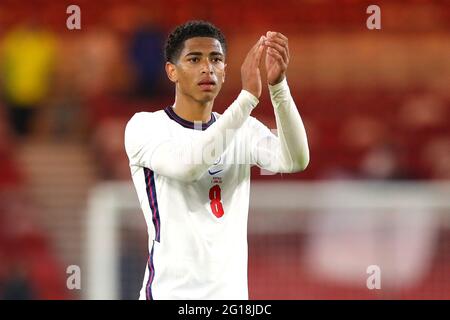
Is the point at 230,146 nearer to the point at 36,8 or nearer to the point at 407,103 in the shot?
the point at 407,103

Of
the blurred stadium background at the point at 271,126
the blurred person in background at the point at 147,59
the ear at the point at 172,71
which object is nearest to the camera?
the ear at the point at 172,71

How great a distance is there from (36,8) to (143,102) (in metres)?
2.14

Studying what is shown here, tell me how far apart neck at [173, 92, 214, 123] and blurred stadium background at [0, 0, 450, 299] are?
128 inches

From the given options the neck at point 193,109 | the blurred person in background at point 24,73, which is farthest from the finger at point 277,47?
the blurred person in background at point 24,73

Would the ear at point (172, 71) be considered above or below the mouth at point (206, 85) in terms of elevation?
above

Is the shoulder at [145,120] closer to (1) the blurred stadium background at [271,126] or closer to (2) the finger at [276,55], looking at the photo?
(2) the finger at [276,55]

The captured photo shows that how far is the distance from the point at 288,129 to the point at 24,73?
7.25 metres

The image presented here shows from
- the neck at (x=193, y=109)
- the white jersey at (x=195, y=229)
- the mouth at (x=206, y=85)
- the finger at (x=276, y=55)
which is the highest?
the finger at (x=276, y=55)

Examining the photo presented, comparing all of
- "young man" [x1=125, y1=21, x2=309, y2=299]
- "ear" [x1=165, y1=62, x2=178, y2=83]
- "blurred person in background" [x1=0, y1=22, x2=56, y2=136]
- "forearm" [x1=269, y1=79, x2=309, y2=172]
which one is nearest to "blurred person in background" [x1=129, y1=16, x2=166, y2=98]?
"blurred person in background" [x1=0, y1=22, x2=56, y2=136]

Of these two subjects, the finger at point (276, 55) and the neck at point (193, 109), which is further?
the neck at point (193, 109)

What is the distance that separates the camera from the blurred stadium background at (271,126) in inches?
291

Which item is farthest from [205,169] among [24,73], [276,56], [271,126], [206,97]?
[24,73]

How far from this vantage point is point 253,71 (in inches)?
142
